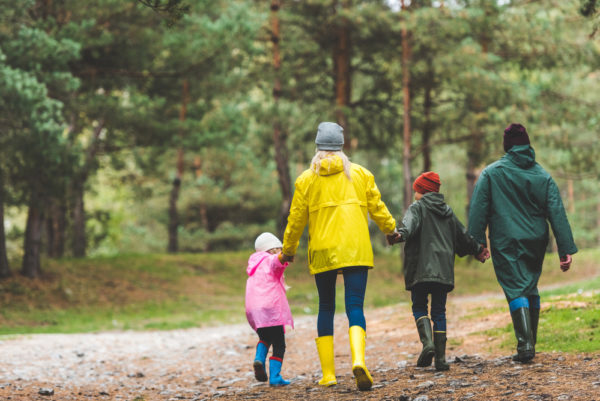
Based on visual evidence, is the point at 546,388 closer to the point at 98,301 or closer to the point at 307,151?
the point at 98,301

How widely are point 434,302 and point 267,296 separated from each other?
1524 mm

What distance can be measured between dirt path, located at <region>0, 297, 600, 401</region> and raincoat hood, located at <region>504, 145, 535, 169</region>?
173 centimetres

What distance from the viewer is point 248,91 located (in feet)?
72.7

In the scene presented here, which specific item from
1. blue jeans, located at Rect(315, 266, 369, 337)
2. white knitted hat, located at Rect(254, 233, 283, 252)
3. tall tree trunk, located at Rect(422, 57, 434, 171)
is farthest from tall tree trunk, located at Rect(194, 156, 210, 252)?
blue jeans, located at Rect(315, 266, 369, 337)

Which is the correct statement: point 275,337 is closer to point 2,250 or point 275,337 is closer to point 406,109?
point 2,250

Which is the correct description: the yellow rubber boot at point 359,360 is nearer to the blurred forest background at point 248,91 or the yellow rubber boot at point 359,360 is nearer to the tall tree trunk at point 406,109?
the blurred forest background at point 248,91

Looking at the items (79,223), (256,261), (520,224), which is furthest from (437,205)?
(79,223)

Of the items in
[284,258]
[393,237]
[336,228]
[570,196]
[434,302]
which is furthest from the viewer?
[570,196]

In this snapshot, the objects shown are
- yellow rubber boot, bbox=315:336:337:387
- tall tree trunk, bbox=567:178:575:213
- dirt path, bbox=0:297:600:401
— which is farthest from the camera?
tall tree trunk, bbox=567:178:575:213

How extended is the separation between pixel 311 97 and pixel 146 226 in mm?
13577

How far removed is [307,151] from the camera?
29828 millimetres

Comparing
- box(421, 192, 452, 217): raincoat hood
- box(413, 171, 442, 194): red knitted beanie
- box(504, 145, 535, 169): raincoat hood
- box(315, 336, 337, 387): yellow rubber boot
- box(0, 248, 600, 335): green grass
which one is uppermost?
box(504, 145, 535, 169): raincoat hood

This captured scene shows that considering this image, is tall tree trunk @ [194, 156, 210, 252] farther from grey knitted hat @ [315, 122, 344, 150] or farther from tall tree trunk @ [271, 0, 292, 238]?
grey knitted hat @ [315, 122, 344, 150]

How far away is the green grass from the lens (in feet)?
45.8
